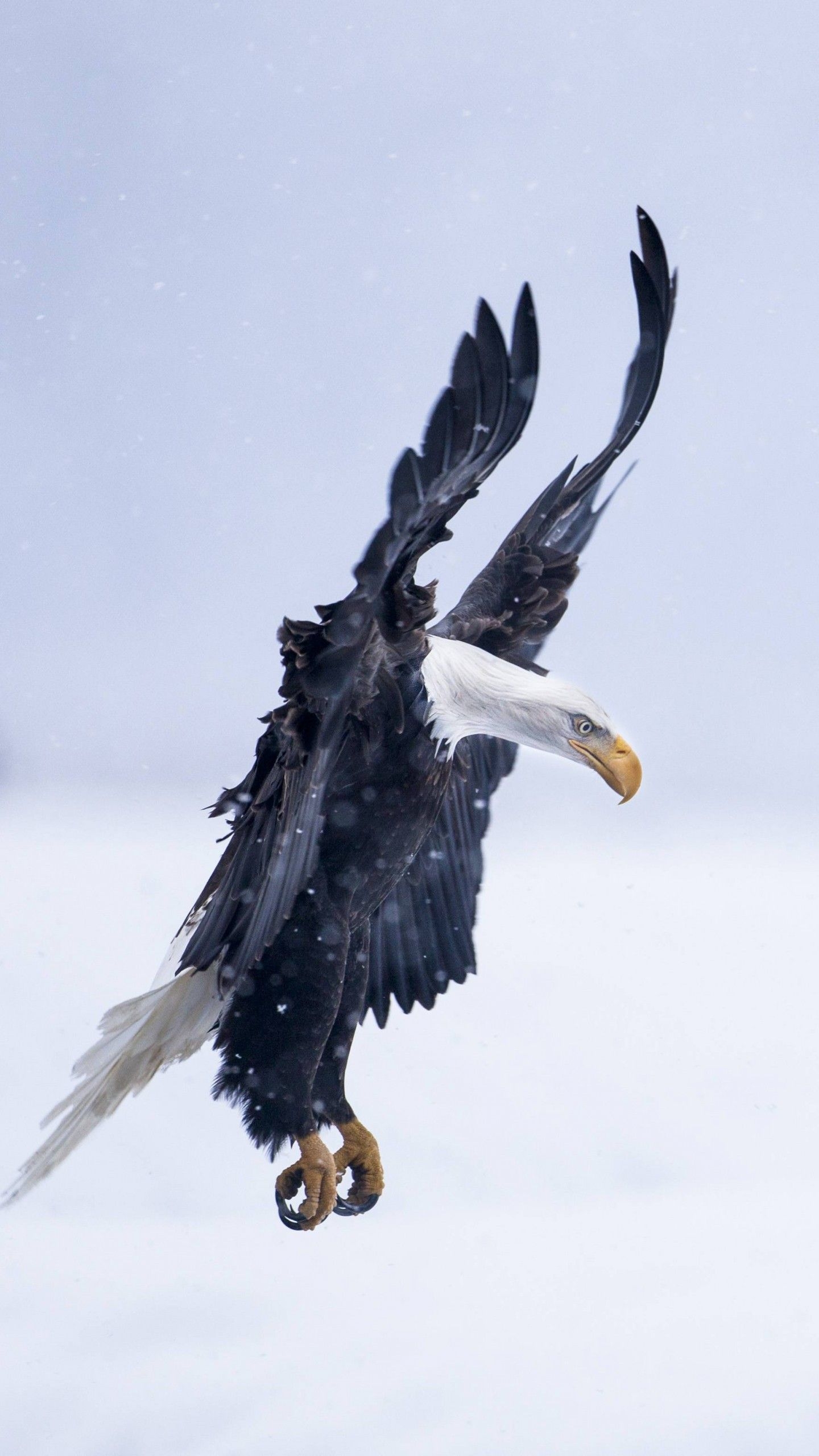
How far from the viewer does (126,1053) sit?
9.27ft

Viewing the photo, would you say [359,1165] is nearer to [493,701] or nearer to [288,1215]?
[288,1215]

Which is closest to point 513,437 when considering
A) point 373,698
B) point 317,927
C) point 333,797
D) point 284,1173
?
point 373,698

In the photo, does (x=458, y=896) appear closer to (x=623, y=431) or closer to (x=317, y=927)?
(x=317, y=927)

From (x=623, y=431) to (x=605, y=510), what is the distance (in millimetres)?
375

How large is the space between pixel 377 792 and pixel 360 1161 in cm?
95

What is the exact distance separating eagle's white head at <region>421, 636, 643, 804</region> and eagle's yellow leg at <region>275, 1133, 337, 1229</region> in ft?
3.00

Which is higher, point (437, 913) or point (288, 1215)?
point (437, 913)

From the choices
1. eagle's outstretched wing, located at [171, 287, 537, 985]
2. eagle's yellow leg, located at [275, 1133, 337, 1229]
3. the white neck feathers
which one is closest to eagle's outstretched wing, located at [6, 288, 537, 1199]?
eagle's outstretched wing, located at [171, 287, 537, 985]

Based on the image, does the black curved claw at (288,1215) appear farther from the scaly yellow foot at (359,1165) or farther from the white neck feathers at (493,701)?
the white neck feathers at (493,701)

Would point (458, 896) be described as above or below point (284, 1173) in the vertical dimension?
above

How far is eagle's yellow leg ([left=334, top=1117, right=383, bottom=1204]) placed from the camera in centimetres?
277

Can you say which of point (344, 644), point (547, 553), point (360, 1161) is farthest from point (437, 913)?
point (344, 644)

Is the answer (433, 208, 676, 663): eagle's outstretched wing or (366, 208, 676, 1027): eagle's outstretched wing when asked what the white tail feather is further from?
(433, 208, 676, 663): eagle's outstretched wing

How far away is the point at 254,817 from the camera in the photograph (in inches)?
98.3
